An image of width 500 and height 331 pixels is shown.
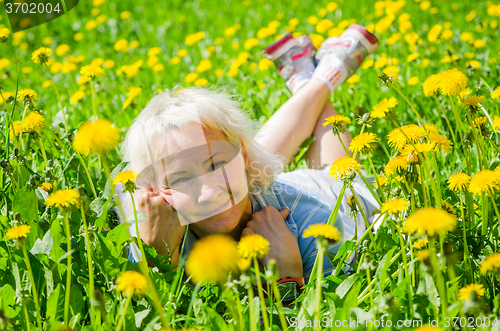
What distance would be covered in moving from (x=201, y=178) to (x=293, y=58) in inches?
52.6

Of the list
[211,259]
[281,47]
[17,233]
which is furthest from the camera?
[281,47]

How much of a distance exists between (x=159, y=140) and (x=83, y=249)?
0.35m

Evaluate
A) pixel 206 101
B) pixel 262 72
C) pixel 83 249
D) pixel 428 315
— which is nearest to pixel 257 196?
pixel 206 101

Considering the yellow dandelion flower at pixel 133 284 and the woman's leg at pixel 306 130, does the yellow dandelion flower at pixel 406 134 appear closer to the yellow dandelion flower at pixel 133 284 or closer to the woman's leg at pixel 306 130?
the yellow dandelion flower at pixel 133 284

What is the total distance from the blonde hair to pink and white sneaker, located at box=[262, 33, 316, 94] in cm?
74

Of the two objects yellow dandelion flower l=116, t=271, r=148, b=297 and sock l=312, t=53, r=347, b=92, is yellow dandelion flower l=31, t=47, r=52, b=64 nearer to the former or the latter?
yellow dandelion flower l=116, t=271, r=148, b=297

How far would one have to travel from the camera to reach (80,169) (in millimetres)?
1568

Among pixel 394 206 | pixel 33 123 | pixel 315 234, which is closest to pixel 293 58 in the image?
pixel 33 123

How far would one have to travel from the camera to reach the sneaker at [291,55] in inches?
91.1

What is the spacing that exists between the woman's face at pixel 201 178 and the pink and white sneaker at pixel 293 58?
1.05m

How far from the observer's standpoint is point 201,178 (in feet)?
3.85

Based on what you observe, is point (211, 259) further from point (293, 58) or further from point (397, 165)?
point (293, 58)

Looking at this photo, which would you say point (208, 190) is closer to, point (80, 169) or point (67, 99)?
point (80, 169)

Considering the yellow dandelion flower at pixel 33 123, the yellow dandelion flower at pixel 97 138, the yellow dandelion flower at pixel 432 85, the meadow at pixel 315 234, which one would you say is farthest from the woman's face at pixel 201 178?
the yellow dandelion flower at pixel 432 85
